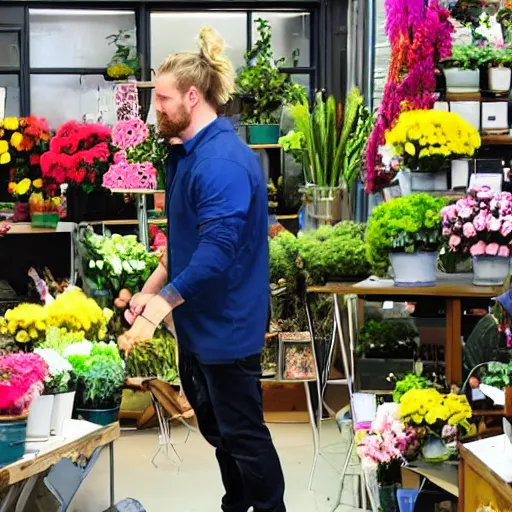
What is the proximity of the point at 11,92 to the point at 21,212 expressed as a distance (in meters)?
2.93

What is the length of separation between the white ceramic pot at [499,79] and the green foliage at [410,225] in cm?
78

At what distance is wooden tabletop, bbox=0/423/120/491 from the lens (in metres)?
3.50

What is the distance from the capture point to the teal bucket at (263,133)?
902 cm

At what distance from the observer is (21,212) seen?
294 inches

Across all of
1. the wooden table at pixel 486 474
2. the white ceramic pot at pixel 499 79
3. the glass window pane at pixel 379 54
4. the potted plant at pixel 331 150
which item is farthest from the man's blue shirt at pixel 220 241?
the glass window pane at pixel 379 54

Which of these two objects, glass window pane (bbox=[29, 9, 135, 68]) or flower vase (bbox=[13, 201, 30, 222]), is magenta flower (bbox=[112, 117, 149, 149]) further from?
glass window pane (bbox=[29, 9, 135, 68])

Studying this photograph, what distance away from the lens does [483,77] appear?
5.01m

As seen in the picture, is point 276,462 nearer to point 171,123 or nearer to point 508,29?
point 171,123

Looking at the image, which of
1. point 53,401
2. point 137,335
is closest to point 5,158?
point 53,401

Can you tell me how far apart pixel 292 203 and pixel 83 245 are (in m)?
2.65

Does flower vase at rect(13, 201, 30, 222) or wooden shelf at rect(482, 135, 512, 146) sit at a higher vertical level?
wooden shelf at rect(482, 135, 512, 146)

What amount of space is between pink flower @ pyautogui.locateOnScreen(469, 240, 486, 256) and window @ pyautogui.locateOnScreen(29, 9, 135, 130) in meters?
6.32


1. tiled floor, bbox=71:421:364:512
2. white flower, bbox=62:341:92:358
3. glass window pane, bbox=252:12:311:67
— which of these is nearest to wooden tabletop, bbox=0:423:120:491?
white flower, bbox=62:341:92:358

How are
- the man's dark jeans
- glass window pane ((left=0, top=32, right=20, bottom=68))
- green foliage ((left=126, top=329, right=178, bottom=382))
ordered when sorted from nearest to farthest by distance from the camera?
the man's dark jeans → green foliage ((left=126, top=329, right=178, bottom=382)) → glass window pane ((left=0, top=32, right=20, bottom=68))
